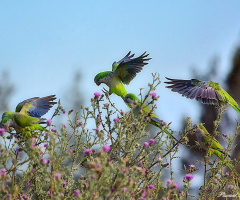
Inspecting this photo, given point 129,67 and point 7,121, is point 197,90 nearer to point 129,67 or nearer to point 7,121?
point 129,67

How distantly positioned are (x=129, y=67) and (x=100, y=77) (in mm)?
325

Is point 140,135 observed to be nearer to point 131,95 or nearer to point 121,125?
point 121,125

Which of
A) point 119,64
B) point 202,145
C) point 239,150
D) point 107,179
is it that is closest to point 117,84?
point 119,64

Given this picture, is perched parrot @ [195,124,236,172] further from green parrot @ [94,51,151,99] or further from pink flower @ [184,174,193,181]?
pink flower @ [184,174,193,181]

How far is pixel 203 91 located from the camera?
13.2ft

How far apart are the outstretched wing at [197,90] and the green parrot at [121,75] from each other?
25.5 inches

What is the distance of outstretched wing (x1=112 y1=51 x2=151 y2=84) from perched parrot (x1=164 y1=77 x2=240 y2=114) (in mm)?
640

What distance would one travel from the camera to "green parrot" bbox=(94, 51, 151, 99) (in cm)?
371

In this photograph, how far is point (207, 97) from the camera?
155 inches

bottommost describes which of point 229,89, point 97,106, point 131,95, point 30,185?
point 30,185

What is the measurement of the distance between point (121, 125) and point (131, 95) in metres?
0.92

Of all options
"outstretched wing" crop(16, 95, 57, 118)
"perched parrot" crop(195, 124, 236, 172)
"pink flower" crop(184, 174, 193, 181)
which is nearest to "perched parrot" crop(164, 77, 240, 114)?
A: "perched parrot" crop(195, 124, 236, 172)

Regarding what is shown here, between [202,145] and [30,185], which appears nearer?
[30,185]

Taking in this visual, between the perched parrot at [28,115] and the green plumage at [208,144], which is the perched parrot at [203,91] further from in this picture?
the perched parrot at [28,115]
